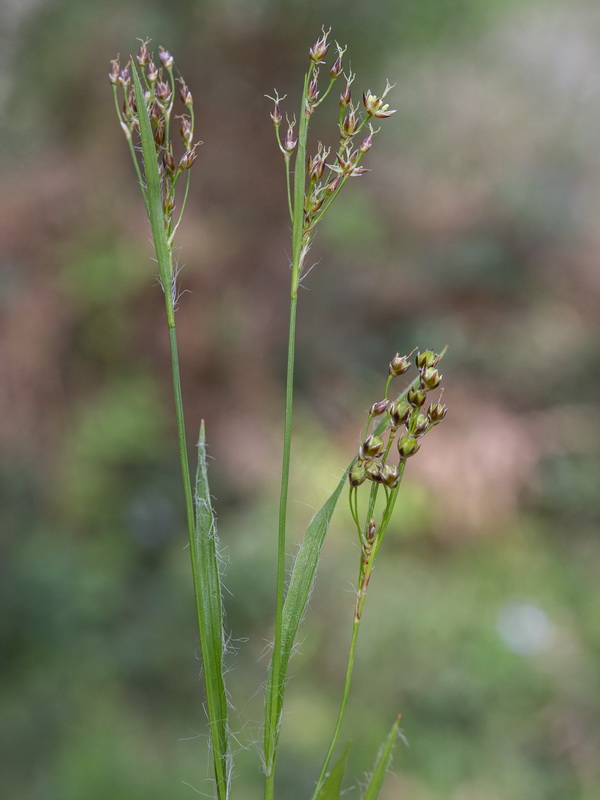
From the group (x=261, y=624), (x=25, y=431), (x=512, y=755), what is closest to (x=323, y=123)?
(x=25, y=431)

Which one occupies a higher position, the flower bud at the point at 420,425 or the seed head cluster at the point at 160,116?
the seed head cluster at the point at 160,116

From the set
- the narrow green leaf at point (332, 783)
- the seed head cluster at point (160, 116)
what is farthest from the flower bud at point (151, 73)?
the narrow green leaf at point (332, 783)

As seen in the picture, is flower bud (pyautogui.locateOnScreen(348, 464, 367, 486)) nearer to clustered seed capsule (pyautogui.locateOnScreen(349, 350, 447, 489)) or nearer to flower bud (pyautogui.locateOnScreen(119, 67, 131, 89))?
clustered seed capsule (pyautogui.locateOnScreen(349, 350, 447, 489))

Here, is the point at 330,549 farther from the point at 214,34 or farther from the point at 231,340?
the point at 214,34

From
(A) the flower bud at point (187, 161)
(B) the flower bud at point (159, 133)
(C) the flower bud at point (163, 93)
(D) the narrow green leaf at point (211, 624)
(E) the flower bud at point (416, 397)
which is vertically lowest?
(D) the narrow green leaf at point (211, 624)

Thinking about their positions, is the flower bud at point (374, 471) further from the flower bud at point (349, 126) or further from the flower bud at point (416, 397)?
the flower bud at point (349, 126)

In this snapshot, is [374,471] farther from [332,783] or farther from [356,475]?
[332,783]
